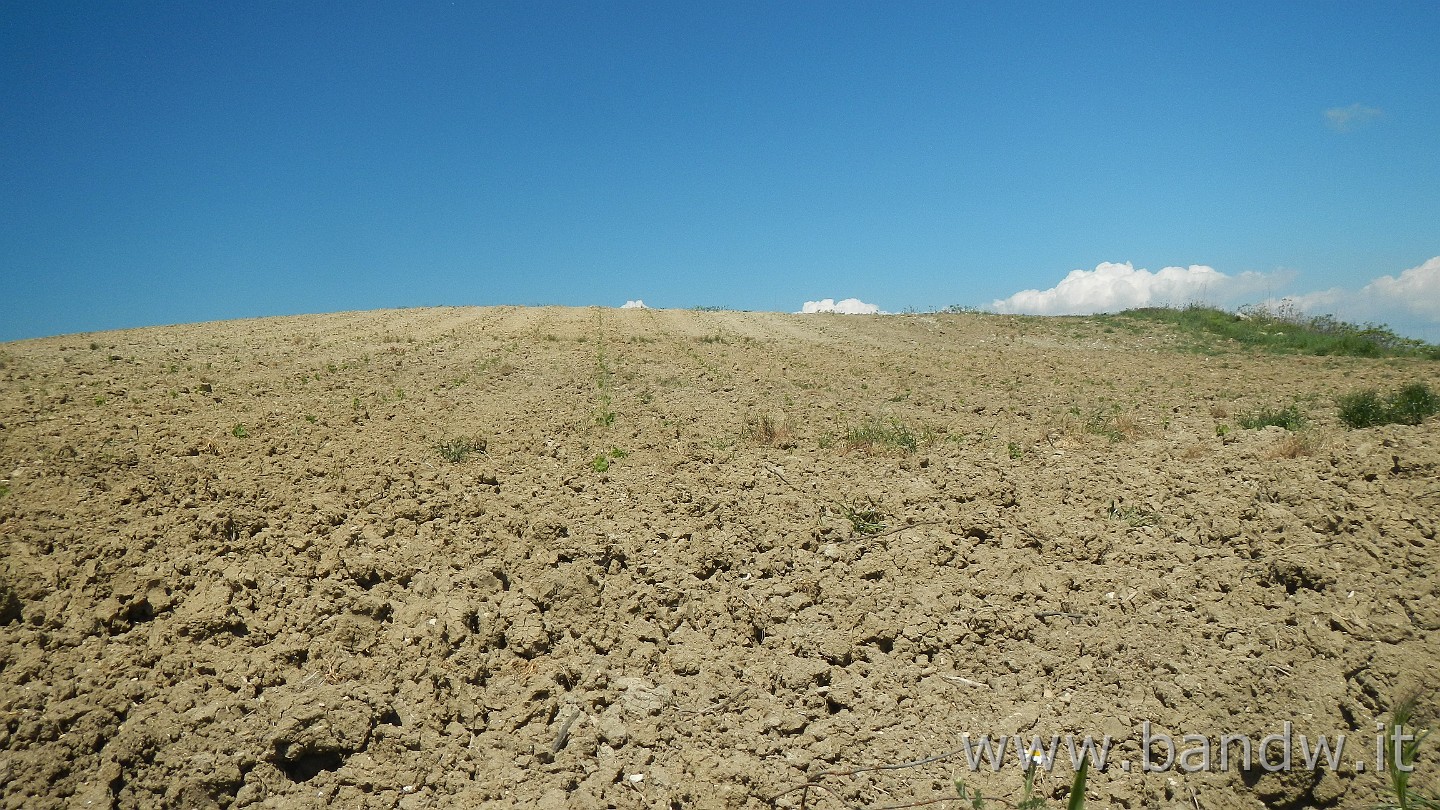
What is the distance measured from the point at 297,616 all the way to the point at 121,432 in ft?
12.3

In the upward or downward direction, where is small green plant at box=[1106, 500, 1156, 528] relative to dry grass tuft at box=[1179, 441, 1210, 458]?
downward

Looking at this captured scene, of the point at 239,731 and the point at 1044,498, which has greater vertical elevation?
the point at 1044,498

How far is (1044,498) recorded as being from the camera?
6.61 m

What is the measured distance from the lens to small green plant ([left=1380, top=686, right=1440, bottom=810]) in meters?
3.35

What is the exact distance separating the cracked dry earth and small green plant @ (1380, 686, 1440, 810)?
3.8 inches

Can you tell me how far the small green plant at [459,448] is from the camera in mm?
A: 7535

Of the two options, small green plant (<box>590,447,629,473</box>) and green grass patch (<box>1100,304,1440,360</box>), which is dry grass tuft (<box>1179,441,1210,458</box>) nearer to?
small green plant (<box>590,447,629,473</box>)

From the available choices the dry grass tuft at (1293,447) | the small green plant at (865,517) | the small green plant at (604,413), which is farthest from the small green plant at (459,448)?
the dry grass tuft at (1293,447)

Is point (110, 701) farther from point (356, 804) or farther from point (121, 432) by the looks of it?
point (121, 432)

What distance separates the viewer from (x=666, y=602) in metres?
5.67

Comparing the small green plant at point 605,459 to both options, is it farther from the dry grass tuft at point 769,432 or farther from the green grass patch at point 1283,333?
the green grass patch at point 1283,333

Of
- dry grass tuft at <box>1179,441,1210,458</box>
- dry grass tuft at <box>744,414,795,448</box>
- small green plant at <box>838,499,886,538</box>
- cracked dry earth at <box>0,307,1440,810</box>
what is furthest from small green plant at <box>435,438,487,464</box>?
dry grass tuft at <box>1179,441,1210,458</box>

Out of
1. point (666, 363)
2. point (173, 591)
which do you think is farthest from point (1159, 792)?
point (666, 363)

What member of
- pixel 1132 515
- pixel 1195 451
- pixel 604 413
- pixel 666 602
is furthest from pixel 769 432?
pixel 1195 451
